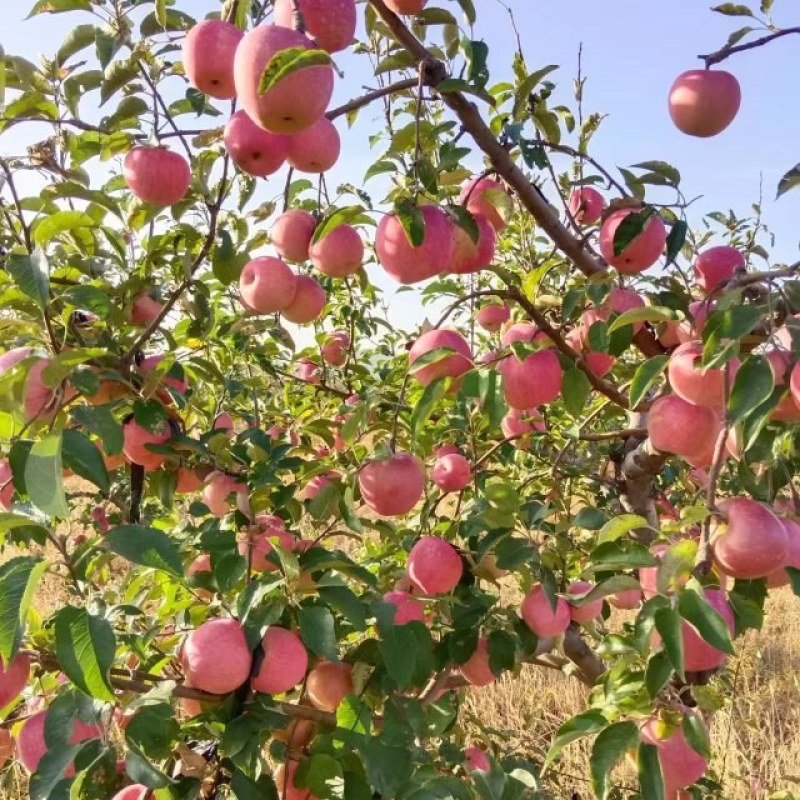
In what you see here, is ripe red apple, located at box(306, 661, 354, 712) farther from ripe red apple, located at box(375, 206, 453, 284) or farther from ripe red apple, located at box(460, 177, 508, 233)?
ripe red apple, located at box(460, 177, 508, 233)

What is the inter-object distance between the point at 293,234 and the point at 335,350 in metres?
1.28

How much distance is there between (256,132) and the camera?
1087 millimetres

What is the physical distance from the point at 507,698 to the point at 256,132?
3.11 metres

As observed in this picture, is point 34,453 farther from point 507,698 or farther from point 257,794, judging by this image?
point 507,698

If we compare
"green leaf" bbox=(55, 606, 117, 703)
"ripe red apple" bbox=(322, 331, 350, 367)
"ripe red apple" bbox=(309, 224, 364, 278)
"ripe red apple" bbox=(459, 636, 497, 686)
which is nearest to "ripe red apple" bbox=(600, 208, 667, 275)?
"ripe red apple" bbox=(309, 224, 364, 278)

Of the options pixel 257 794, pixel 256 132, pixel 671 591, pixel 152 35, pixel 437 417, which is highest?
pixel 152 35

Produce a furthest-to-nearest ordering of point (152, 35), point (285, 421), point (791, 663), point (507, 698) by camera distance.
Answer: point (791, 663) → point (507, 698) → point (285, 421) → point (152, 35)

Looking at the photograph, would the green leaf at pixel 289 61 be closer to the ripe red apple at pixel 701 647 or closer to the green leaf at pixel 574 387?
the green leaf at pixel 574 387

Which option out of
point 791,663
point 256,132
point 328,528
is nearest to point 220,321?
point 328,528

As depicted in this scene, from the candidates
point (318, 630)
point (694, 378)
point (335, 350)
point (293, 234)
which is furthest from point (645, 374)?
point (335, 350)

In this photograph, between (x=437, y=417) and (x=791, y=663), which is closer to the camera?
(x=437, y=417)

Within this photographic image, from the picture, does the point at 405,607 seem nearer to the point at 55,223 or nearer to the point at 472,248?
the point at 472,248

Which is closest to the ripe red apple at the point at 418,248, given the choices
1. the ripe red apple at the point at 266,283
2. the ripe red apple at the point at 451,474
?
the ripe red apple at the point at 266,283

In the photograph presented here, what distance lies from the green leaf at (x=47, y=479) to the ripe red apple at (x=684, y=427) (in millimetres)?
839
